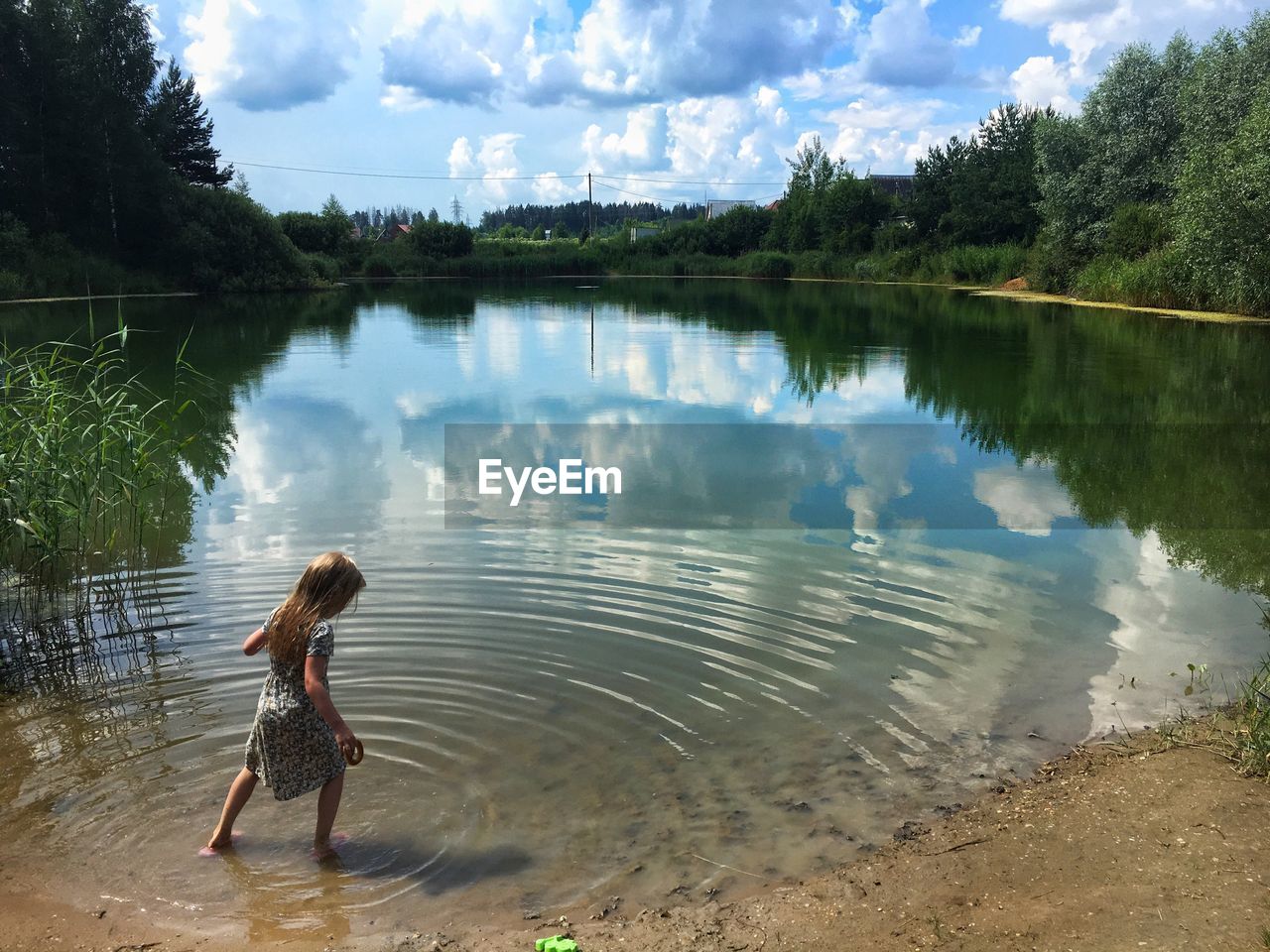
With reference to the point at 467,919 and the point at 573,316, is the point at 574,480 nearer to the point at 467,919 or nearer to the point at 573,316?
the point at 467,919

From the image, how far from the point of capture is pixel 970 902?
3873mm

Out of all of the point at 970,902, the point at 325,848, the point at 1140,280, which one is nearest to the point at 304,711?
the point at 325,848

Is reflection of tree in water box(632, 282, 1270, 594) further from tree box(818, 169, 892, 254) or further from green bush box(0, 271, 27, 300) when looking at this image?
tree box(818, 169, 892, 254)

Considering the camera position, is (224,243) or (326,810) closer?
(326,810)

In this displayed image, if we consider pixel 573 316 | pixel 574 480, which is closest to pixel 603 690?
pixel 574 480

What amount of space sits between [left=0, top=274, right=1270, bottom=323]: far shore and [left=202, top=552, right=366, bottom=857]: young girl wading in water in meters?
5.89

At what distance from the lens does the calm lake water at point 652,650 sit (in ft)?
15.0

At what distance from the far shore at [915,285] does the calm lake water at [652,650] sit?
3833 mm

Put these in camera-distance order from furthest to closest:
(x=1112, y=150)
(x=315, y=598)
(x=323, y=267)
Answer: (x=323, y=267) < (x=1112, y=150) < (x=315, y=598)

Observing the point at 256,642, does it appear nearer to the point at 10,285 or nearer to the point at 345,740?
the point at 345,740

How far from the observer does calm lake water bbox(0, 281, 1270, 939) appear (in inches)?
180

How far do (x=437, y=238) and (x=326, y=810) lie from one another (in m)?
86.5

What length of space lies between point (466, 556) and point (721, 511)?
303 cm

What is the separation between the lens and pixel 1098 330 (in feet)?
99.2
